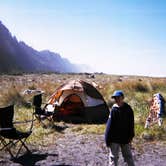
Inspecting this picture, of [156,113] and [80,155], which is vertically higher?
[156,113]

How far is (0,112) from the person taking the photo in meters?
10.6

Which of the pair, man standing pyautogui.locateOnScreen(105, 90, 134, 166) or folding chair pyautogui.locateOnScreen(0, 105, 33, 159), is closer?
man standing pyautogui.locateOnScreen(105, 90, 134, 166)

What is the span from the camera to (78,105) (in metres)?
17.6

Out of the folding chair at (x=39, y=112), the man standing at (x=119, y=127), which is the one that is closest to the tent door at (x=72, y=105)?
the folding chair at (x=39, y=112)

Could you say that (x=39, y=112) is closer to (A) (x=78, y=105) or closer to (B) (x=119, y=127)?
(A) (x=78, y=105)

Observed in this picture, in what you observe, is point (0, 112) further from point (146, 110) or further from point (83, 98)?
point (146, 110)

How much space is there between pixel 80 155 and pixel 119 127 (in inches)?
125

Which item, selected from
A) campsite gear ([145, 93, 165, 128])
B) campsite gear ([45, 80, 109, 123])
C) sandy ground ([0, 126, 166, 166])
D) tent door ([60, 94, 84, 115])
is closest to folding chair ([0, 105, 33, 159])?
sandy ground ([0, 126, 166, 166])

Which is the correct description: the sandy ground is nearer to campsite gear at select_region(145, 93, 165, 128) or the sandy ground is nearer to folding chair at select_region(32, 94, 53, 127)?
campsite gear at select_region(145, 93, 165, 128)

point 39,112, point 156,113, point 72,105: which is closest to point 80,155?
point 39,112

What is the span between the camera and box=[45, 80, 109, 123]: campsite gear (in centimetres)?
1659

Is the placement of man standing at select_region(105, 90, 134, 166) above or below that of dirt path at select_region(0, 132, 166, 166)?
above

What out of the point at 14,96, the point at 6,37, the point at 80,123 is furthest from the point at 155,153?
the point at 6,37

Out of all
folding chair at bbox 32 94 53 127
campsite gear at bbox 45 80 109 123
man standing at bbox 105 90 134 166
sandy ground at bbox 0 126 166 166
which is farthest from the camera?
campsite gear at bbox 45 80 109 123
